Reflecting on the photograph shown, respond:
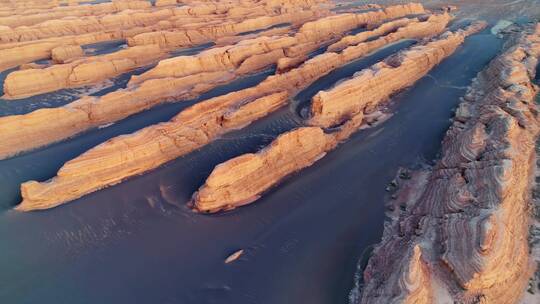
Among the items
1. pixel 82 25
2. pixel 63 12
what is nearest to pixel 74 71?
pixel 82 25

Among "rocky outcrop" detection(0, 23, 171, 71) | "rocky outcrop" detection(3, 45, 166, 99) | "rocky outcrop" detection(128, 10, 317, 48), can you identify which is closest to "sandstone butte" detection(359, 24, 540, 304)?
"rocky outcrop" detection(3, 45, 166, 99)

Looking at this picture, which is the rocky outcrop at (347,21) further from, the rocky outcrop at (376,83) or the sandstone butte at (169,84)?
the rocky outcrop at (376,83)

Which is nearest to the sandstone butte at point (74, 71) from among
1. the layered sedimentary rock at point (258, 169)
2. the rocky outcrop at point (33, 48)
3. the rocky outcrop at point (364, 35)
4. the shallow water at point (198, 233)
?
the rocky outcrop at point (33, 48)

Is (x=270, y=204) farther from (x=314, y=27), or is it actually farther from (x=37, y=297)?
(x=314, y=27)

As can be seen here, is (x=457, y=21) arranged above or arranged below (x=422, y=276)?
above

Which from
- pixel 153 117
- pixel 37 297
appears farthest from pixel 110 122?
pixel 37 297

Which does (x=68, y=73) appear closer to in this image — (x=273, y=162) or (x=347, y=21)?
(x=273, y=162)
